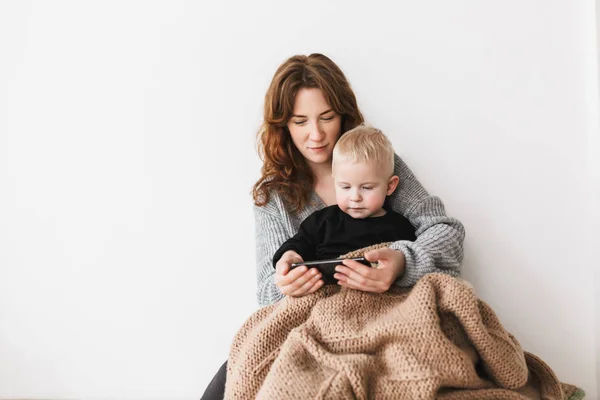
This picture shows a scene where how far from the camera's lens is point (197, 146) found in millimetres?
1775

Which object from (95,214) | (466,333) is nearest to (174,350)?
(95,214)

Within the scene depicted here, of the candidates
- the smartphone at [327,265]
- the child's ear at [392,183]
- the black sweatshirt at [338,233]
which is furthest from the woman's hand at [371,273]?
the child's ear at [392,183]

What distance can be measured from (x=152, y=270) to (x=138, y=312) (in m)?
0.14

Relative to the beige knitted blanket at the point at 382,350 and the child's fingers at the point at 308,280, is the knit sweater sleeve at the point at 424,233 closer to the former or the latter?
the beige knitted blanket at the point at 382,350

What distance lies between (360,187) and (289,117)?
299 millimetres

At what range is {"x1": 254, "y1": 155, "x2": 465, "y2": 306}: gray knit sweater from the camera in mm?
1355

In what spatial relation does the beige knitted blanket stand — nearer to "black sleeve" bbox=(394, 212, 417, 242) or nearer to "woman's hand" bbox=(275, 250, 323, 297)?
"woman's hand" bbox=(275, 250, 323, 297)

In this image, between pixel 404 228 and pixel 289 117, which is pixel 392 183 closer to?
pixel 404 228

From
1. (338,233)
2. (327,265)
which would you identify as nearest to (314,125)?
(338,233)

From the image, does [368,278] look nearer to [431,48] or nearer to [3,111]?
[431,48]

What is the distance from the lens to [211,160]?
1.77 m

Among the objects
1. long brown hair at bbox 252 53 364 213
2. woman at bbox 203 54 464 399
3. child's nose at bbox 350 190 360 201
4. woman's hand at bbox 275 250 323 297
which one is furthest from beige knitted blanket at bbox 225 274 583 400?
long brown hair at bbox 252 53 364 213

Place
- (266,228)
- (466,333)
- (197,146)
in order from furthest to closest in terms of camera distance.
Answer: (197,146) → (266,228) → (466,333)

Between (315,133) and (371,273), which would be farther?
(315,133)
